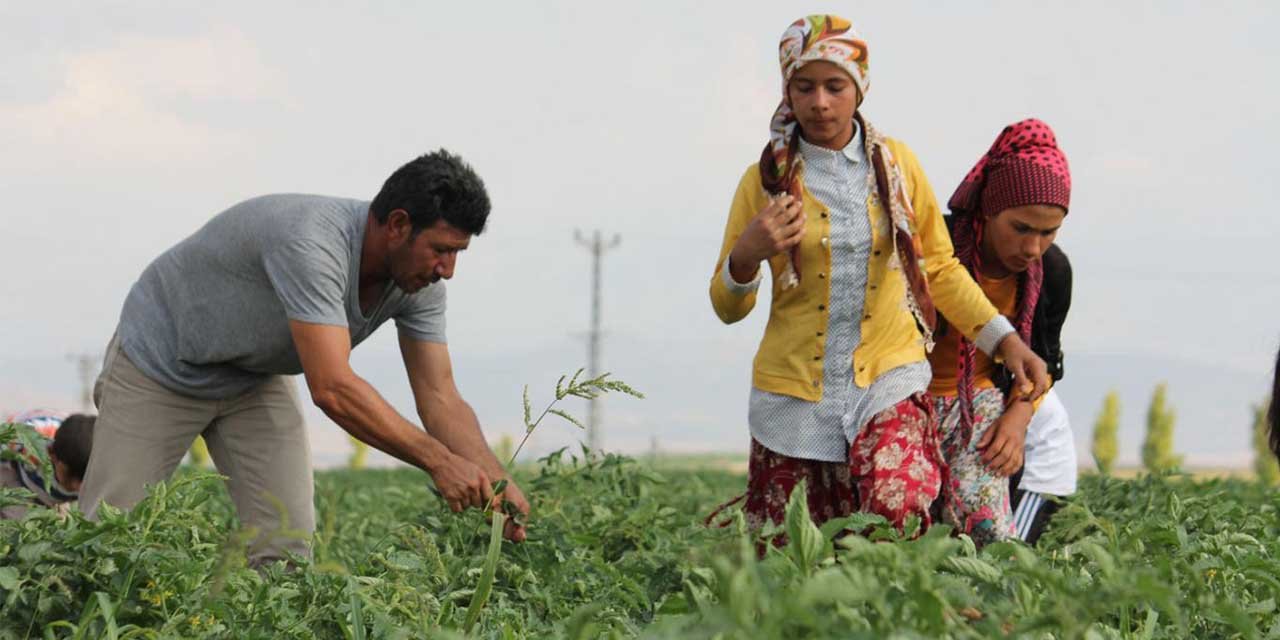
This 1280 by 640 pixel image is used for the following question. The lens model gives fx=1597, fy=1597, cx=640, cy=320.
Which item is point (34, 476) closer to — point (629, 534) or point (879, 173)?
point (629, 534)

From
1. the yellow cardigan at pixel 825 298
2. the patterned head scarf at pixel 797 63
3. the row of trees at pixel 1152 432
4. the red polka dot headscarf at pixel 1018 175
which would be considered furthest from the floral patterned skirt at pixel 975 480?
the row of trees at pixel 1152 432

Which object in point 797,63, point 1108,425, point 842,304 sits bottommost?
point 1108,425

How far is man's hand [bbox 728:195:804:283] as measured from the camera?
4.13 m

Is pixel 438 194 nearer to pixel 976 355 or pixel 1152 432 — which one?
pixel 976 355

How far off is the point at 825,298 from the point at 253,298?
6.59 ft

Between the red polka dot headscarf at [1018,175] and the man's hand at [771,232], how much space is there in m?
0.76

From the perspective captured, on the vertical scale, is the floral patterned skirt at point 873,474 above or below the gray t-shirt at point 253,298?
below

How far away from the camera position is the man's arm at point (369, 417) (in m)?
4.56

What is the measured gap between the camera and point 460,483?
179 inches

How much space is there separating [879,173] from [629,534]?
5.10ft

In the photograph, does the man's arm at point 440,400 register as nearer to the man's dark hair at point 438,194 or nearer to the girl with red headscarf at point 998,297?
the man's dark hair at point 438,194

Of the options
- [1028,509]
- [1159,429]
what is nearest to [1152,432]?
[1159,429]

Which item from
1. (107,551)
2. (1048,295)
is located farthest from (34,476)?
(1048,295)

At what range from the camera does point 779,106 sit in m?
4.45
